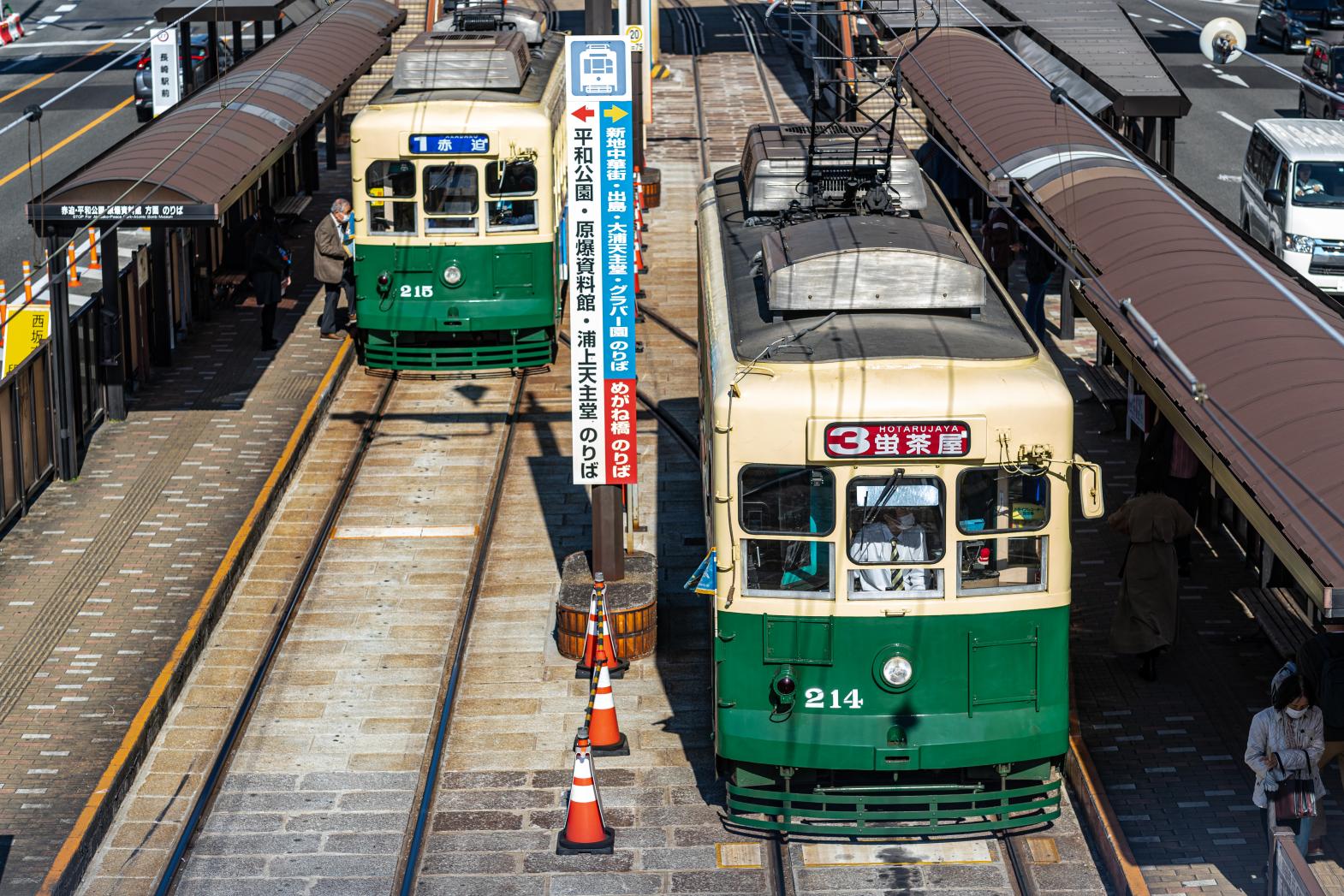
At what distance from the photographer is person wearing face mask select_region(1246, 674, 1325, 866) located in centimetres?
1138

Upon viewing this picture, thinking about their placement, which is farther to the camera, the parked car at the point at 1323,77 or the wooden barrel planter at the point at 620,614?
the parked car at the point at 1323,77

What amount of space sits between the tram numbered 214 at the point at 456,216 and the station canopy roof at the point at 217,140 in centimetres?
130

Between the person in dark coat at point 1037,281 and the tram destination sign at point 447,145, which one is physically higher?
the tram destination sign at point 447,145

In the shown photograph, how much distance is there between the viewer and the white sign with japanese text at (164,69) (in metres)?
27.8

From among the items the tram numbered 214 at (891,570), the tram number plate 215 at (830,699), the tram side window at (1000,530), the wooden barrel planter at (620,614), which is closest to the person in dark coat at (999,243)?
the wooden barrel planter at (620,614)

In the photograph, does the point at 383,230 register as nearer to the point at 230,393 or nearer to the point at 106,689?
the point at 230,393

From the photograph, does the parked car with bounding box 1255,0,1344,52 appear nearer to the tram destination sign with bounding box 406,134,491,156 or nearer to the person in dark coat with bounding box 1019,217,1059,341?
the person in dark coat with bounding box 1019,217,1059,341

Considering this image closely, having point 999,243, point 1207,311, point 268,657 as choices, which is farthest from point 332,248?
point 1207,311

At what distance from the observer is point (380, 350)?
69.0 feet

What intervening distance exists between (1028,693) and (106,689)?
7.07 m

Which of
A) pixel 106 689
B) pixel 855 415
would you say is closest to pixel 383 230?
pixel 106 689

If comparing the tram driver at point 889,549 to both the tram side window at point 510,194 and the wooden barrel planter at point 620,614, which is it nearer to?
the wooden barrel planter at point 620,614

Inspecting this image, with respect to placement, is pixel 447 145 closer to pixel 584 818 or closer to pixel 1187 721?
pixel 584 818

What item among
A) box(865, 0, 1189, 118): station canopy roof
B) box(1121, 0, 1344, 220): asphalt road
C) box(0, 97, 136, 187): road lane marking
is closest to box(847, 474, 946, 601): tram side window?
box(865, 0, 1189, 118): station canopy roof
